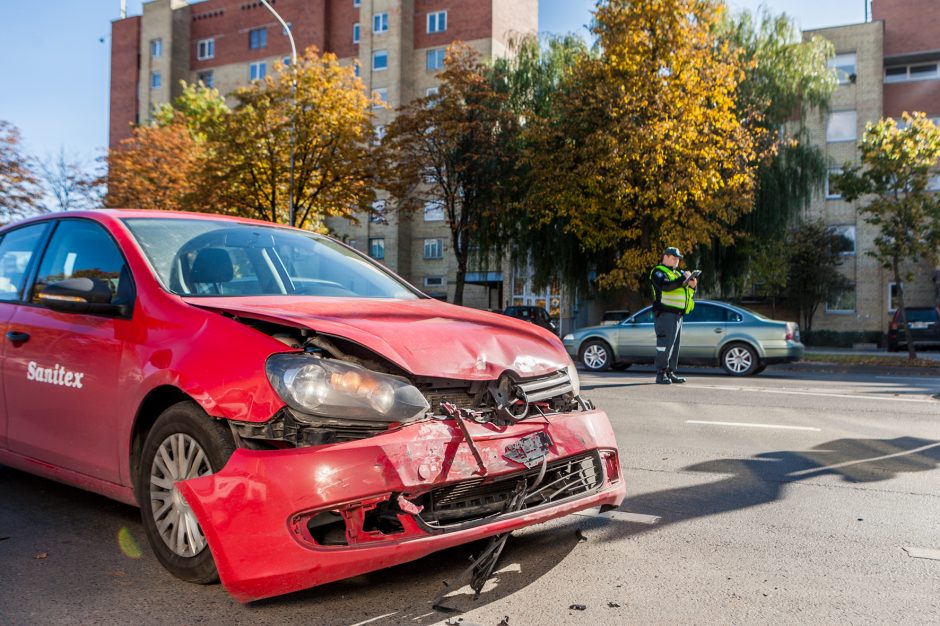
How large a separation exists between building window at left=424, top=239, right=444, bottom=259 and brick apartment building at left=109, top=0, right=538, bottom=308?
0.06 meters

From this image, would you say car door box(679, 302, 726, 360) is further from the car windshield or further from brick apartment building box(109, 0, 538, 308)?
brick apartment building box(109, 0, 538, 308)

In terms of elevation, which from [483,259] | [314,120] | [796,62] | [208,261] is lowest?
[208,261]

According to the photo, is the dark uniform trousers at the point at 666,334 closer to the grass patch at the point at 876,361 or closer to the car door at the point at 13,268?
Answer: the car door at the point at 13,268

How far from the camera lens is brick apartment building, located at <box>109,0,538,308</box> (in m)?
47.1

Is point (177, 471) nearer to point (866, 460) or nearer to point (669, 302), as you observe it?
point (866, 460)

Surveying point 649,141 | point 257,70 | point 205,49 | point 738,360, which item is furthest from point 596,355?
point 205,49

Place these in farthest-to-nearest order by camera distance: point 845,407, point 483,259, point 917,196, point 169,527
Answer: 1. point 483,259
2. point 917,196
3. point 845,407
4. point 169,527

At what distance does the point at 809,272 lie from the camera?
3641 cm

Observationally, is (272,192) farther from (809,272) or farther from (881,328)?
(881,328)

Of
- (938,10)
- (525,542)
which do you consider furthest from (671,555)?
(938,10)

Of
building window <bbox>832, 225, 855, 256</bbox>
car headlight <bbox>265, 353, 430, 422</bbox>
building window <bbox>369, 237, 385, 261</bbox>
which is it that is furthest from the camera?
building window <bbox>369, 237, 385, 261</bbox>

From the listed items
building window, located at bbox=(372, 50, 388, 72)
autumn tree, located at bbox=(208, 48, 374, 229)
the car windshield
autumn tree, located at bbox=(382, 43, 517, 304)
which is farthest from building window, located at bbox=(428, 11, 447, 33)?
the car windshield

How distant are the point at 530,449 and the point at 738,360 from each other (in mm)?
13292

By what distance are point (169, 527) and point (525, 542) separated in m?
1.62
